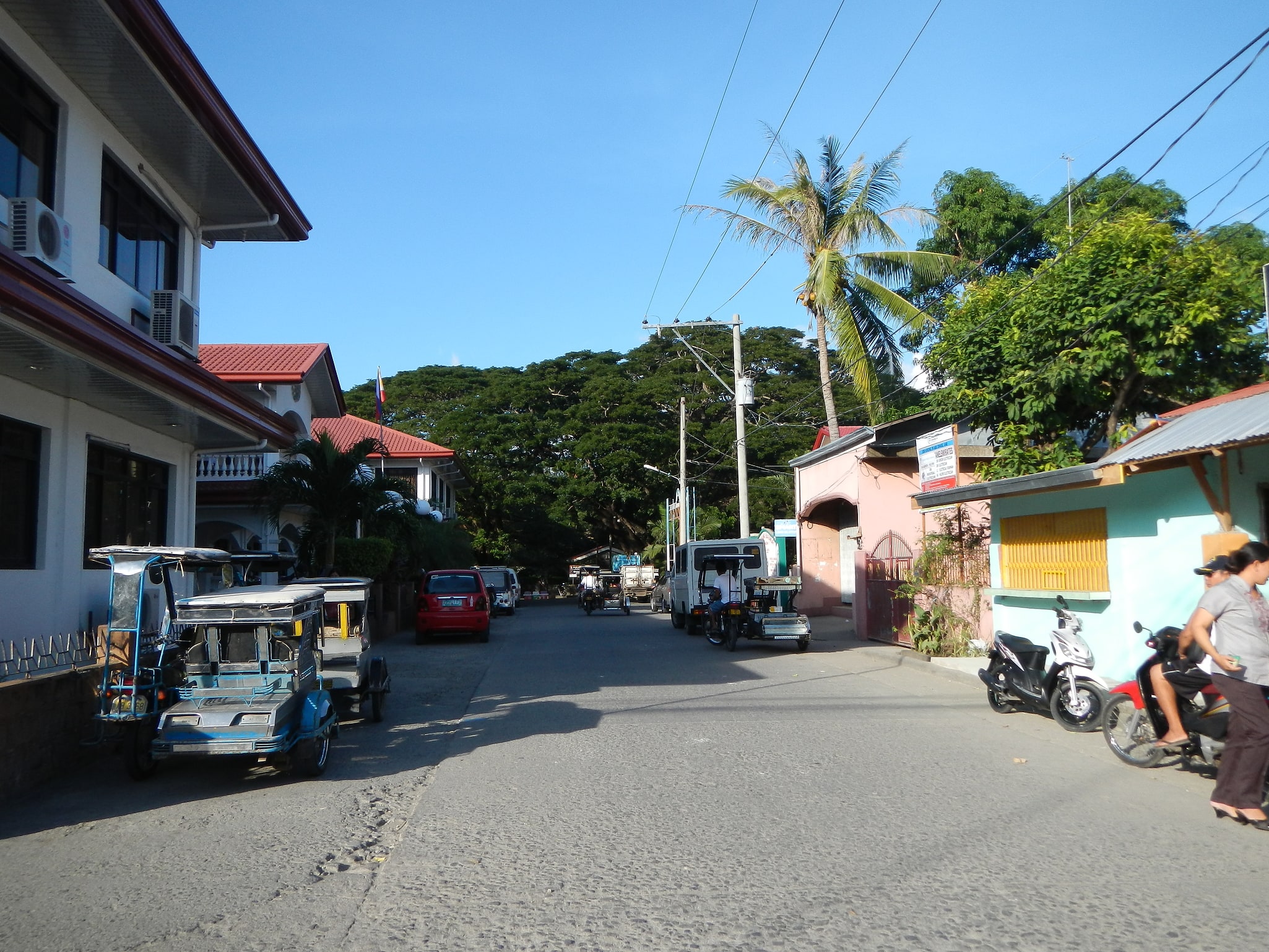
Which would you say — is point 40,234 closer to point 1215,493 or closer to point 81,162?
point 81,162

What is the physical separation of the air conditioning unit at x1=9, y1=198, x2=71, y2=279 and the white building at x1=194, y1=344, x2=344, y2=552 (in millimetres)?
11814

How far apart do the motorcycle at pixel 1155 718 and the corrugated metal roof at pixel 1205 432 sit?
1.66m

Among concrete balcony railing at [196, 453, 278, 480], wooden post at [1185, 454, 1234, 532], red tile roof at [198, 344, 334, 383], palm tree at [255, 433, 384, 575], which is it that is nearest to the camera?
wooden post at [1185, 454, 1234, 532]

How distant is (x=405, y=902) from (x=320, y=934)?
1.82 ft

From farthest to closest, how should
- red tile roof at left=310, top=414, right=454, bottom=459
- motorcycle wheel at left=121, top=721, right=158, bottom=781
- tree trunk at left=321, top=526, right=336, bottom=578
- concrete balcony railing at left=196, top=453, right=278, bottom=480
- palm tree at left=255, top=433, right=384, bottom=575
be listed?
red tile roof at left=310, top=414, right=454, bottom=459, concrete balcony railing at left=196, top=453, right=278, bottom=480, tree trunk at left=321, top=526, right=336, bottom=578, palm tree at left=255, top=433, right=384, bottom=575, motorcycle wheel at left=121, top=721, right=158, bottom=781

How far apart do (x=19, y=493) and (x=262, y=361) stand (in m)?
14.8

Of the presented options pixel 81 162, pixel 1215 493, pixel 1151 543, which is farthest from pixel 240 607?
pixel 1151 543

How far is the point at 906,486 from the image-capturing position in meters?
24.9

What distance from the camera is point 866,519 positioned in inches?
975

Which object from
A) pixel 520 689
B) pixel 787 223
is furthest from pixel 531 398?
pixel 520 689

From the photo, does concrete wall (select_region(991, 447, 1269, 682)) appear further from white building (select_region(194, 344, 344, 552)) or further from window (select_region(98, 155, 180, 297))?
white building (select_region(194, 344, 344, 552))

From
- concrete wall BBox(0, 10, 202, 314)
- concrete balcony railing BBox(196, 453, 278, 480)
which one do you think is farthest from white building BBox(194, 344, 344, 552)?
concrete wall BBox(0, 10, 202, 314)

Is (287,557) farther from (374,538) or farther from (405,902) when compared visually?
(374,538)

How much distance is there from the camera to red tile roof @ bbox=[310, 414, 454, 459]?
4228cm
